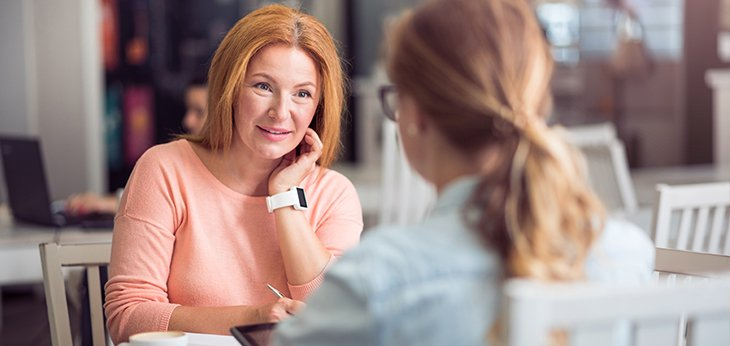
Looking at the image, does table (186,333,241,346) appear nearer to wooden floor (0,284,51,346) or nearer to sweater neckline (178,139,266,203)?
sweater neckline (178,139,266,203)

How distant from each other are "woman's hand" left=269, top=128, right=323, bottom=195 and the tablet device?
38 centimetres

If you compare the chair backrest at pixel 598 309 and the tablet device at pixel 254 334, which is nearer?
the chair backrest at pixel 598 309

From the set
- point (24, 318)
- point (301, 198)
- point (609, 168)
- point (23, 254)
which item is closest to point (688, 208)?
point (301, 198)

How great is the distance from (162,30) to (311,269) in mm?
5282

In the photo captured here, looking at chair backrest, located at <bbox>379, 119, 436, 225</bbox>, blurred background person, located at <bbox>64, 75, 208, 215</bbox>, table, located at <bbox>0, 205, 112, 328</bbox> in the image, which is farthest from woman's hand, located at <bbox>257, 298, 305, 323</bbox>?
chair backrest, located at <bbox>379, 119, 436, 225</bbox>

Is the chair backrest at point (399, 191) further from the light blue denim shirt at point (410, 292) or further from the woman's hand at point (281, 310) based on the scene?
the light blue denim shirt at point (410, 292)

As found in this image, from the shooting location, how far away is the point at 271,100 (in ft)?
5.73

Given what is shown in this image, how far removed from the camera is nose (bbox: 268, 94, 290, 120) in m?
1.73

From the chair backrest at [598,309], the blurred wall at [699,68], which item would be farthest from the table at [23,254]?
the blurred wall at [699,68]

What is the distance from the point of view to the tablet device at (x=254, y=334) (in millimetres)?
1326

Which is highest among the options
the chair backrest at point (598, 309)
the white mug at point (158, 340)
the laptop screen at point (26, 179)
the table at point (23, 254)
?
the chair backrest at point (598, 309)

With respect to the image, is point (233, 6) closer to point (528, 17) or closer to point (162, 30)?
point (162, 30)

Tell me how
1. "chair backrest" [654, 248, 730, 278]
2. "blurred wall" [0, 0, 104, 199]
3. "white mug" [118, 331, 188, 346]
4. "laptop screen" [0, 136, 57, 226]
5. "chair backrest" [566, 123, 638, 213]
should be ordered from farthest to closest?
"blurred wall" [0, 0, 104, 199]
"chair backrest" [566, 123, 638, 213]
"laptop screen" [0, 136, 57, 226]
"chair backrest" [654, 248, 730, 278]
"white mug" [118, 331, 188, 346]

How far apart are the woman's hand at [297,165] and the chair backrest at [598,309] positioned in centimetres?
85
